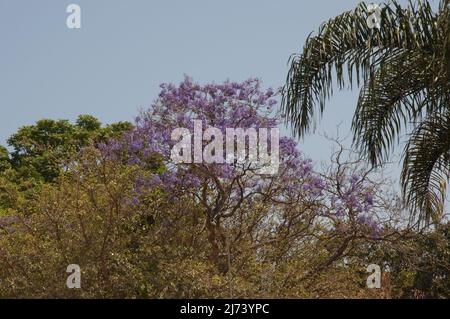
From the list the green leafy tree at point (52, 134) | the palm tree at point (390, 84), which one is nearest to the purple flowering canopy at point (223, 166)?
the palm tree at point (390, 84)

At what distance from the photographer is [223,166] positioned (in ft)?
41.1

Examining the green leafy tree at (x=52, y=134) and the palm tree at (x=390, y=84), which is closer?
the palm tree at (x=390, y=84)

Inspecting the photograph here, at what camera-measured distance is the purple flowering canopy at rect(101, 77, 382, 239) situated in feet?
41.5

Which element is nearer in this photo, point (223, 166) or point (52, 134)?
point (223, 166)

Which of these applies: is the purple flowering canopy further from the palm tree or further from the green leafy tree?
the green leafy tree

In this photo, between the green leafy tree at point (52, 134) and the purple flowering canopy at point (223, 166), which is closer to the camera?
the purple flowering canopy at point (223, 166)

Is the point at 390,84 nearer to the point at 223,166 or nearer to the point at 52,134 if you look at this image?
the point at 223,166

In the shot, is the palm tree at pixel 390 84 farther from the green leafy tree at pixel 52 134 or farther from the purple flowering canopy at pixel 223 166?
the green leafy tree at pixel 52 134

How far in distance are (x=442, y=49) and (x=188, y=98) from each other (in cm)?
476

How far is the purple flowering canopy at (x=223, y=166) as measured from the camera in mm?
12664

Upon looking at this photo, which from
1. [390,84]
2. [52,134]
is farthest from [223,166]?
[52,134]

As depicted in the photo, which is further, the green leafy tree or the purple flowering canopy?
the green leafy tree

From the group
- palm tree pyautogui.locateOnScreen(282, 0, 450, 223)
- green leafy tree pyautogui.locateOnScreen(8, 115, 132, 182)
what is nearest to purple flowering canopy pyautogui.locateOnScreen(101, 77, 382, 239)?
palm tree pyautogui.locateOnScreen(282, 0, 450, 223)
